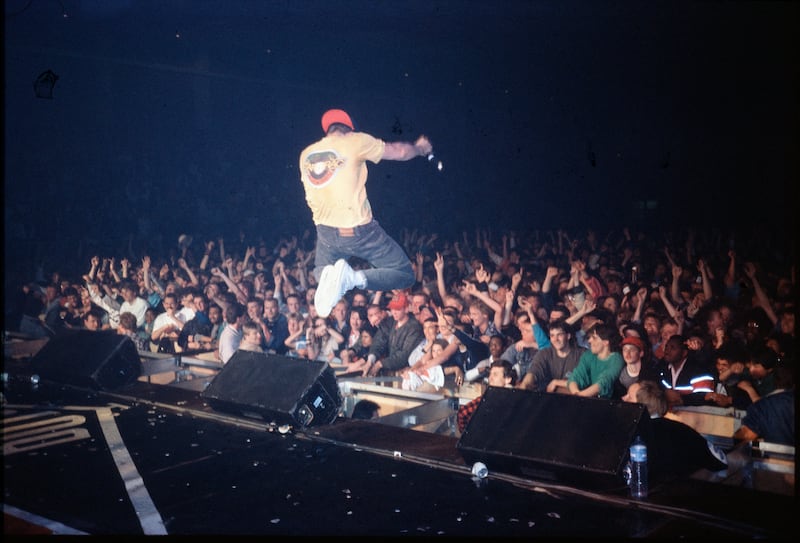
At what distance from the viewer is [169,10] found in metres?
7.22

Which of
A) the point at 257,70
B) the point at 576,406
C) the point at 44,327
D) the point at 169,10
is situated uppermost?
the point at 169,10

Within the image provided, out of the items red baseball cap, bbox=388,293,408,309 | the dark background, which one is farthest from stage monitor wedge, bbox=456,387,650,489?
the dark background

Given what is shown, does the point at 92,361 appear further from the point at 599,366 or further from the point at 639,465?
the point at 639,465

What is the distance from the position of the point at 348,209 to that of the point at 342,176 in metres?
0.29

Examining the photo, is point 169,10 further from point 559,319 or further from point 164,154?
point 559,319

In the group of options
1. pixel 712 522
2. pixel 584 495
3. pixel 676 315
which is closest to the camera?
pixel 712 522

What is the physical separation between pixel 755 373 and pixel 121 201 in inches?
303

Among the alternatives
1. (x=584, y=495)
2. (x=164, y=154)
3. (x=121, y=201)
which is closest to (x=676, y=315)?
(x=584, y=495)

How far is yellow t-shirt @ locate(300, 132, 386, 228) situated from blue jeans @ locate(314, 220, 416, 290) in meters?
0.11

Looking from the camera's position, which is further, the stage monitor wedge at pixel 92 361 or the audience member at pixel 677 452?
the stage monitor wedge at pixel 92 361

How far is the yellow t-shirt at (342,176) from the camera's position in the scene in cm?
600

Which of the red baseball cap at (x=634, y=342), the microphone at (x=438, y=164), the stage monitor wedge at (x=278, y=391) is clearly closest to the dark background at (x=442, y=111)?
the microphone at (x=438, y=164)

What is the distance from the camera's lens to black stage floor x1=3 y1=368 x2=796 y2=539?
9.21 feet

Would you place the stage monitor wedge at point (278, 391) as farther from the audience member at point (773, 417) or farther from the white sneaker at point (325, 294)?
the audience member at point (773, 417)
